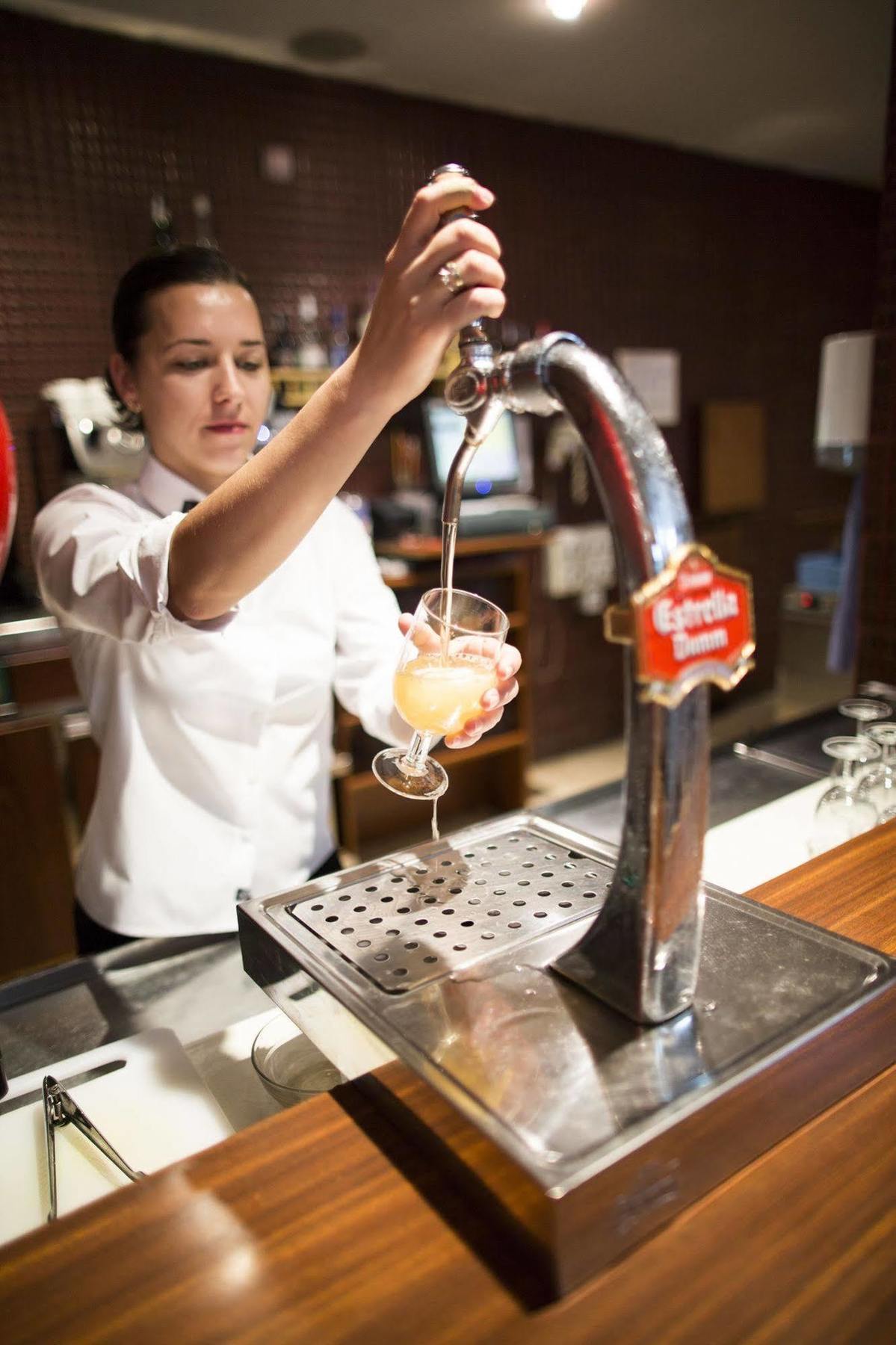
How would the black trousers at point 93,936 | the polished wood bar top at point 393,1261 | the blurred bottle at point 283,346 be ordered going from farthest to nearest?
1. the blurred bottle at point 283,346
2. the black trousers at point 93,936
3. the polished wood bar top at point 393,1261

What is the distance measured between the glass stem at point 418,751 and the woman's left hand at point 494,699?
0.02 metres

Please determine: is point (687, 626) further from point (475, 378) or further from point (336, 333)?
point (336, 333)

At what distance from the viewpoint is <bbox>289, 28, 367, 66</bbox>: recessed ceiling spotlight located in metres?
3.49

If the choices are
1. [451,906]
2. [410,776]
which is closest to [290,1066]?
[451,906]

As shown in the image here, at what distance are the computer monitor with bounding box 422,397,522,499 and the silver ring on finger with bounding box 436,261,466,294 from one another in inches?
131

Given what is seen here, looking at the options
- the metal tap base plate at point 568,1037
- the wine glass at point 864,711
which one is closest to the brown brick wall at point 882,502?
the wine glass at point 864,711

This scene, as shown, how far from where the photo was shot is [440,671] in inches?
40.0

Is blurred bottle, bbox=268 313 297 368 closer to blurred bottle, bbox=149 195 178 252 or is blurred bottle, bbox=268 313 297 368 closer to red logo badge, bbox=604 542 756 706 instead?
blurred bottle, bbox=149 195 178 252

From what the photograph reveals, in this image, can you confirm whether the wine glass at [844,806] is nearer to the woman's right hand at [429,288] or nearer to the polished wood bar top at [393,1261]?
the polished wood bar top at [393,1261]

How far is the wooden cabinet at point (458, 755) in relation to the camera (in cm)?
389

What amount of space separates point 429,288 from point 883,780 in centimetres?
102

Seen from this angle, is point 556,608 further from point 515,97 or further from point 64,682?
point 64,682

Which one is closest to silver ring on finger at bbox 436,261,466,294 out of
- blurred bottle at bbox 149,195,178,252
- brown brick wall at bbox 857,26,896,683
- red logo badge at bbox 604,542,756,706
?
red logo badge at bbox 604,542,756,706

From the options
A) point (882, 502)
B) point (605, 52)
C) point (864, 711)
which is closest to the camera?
point (864, 711)
